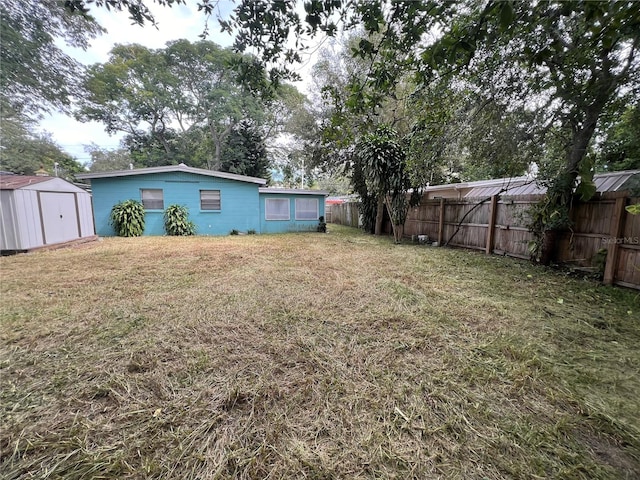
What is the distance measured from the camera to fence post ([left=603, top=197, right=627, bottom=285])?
4.08m

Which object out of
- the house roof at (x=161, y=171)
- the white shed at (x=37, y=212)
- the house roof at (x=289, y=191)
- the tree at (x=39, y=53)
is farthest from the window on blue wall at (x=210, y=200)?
the tree at (x=39, y=53)

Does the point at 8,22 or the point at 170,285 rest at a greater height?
the point at 8,22

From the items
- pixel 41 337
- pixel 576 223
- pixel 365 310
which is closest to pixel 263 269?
pixel 365 310

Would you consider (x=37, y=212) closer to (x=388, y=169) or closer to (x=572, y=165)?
(x=388, y=169)

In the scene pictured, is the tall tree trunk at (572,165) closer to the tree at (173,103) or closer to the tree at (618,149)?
the tree at (618,149)

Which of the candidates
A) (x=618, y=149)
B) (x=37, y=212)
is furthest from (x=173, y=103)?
(x=618, y=149)

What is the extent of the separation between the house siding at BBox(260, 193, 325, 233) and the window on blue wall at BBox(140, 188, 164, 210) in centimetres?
406

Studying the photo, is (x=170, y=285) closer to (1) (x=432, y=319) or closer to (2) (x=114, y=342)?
(2) (x=114, y=342)

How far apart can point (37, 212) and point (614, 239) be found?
12079 mm

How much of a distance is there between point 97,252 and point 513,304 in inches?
350

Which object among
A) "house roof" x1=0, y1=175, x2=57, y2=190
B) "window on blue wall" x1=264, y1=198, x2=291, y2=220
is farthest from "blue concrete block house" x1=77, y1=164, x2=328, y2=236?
"house roof" x1=0, y1=175, x2=57, y2=190

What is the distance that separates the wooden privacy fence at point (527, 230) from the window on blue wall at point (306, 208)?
453cm

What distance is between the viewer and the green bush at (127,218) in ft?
32.3

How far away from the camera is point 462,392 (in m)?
1.83
